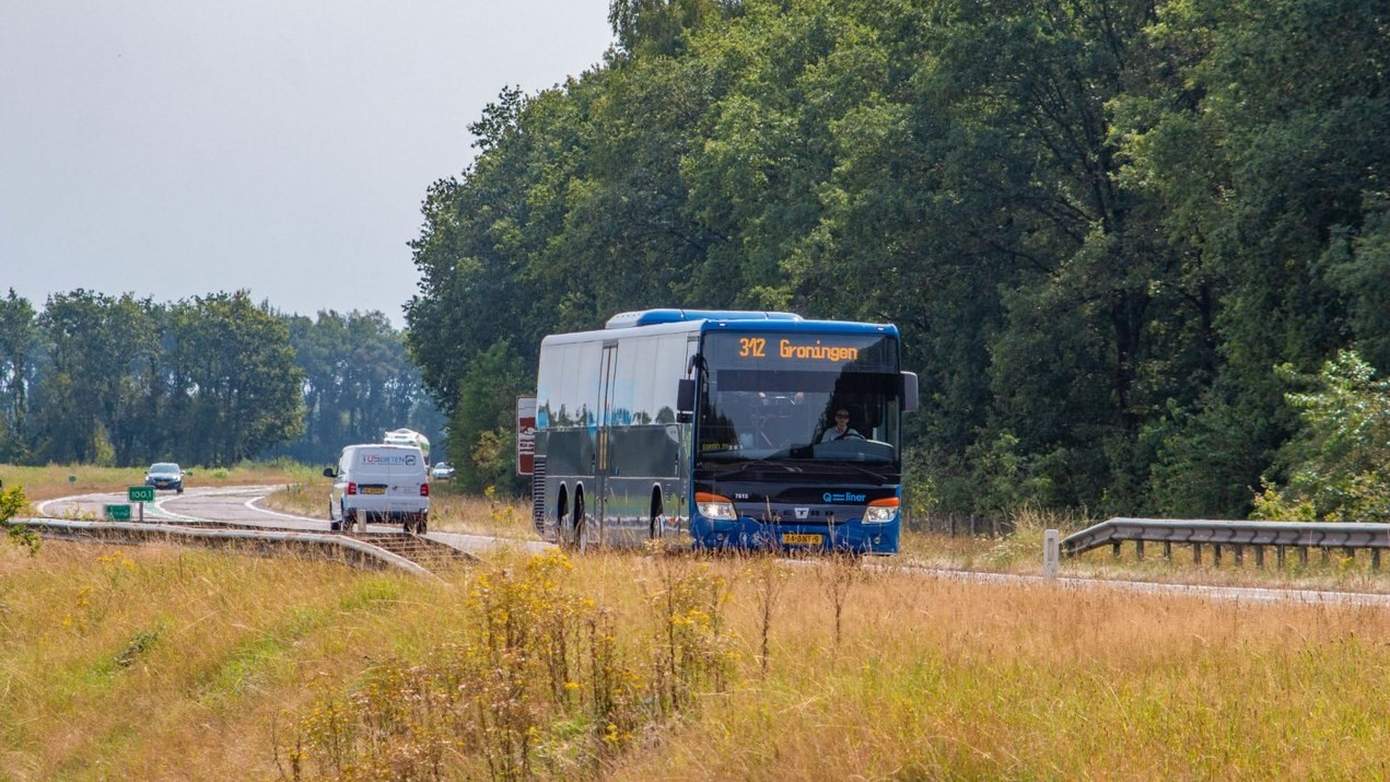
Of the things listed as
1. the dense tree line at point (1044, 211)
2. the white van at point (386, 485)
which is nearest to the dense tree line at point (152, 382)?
the dense tree line at point (1044, 211)

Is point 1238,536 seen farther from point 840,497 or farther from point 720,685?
point 720,685

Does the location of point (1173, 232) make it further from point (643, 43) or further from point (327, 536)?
point (643, 43)

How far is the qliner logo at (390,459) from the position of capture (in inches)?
1571

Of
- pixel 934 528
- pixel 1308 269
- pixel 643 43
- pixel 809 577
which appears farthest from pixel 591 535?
pixel 643 43

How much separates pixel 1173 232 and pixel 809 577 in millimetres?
23184

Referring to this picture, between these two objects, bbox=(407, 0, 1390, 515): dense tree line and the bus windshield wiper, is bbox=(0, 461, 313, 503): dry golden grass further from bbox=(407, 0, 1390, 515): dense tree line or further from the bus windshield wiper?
the bus windshield wiper

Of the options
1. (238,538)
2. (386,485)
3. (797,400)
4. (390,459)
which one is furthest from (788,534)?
(390,459)

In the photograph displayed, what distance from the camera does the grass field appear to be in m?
9.44

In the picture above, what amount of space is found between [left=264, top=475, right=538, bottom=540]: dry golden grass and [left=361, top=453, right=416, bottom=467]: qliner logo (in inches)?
75.6

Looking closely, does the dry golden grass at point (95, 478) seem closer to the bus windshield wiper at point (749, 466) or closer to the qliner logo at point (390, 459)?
the qliner logo at point (390, 459)

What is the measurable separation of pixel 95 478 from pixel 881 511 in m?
107

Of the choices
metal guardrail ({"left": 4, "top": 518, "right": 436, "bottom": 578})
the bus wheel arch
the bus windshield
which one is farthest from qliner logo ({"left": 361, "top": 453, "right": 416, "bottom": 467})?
the bus windshield

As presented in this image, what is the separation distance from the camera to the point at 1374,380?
31.9 m

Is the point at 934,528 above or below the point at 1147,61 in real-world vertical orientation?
below
